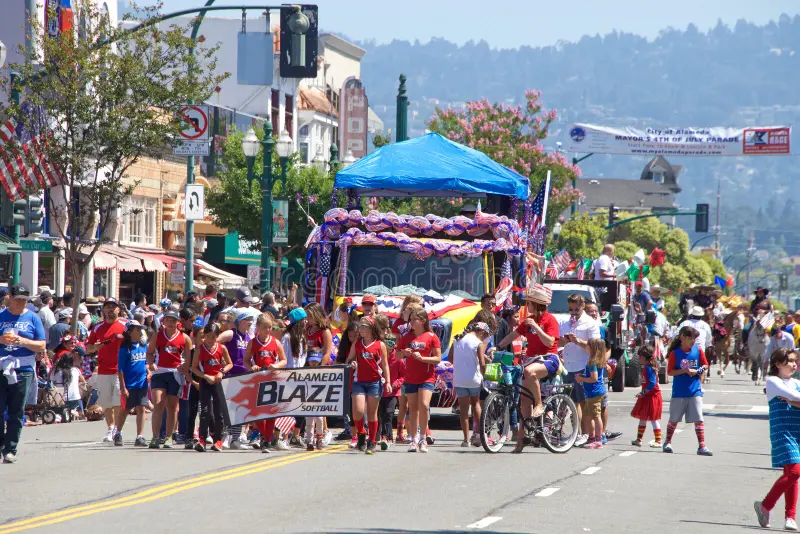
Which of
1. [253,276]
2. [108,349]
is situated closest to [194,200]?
[253,276]

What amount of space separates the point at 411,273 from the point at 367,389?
4.61 meters

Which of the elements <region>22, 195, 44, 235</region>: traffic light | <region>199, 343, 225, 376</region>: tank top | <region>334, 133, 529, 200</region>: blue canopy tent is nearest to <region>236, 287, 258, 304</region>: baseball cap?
<region>199, 343, 225, 376</region>: tank top

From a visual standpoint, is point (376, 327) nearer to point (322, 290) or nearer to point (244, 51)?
point (322, 290)

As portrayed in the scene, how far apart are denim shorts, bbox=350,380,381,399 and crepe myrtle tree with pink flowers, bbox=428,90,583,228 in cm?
3804

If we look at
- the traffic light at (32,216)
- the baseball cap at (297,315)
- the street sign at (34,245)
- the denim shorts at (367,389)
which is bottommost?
the denim shorts at (367,389)

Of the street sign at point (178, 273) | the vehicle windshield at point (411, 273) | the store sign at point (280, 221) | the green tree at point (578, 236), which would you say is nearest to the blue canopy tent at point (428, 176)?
the vehicle windshield at point (411, 273)

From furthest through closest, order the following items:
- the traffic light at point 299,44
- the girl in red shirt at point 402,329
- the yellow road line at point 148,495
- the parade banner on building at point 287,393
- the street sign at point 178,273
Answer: the street sign at point 178,273 → the traffic light at point 299,44 → the girl in red shirt at point 402,329 → the parade banner on building at point 287,393 → the yellow road line at point 148,495

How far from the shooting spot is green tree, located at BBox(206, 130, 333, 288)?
1935 inches

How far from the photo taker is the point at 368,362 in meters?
16.5

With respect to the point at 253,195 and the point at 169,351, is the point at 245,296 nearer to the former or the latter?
the point at 169,351

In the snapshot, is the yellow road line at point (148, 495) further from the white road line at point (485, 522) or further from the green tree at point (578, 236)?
the green tree at point (578, 236)

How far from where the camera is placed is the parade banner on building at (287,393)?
54.9 ft

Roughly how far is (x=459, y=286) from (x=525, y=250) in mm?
1489

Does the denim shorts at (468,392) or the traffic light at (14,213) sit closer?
the denim shorts at (468,392)
